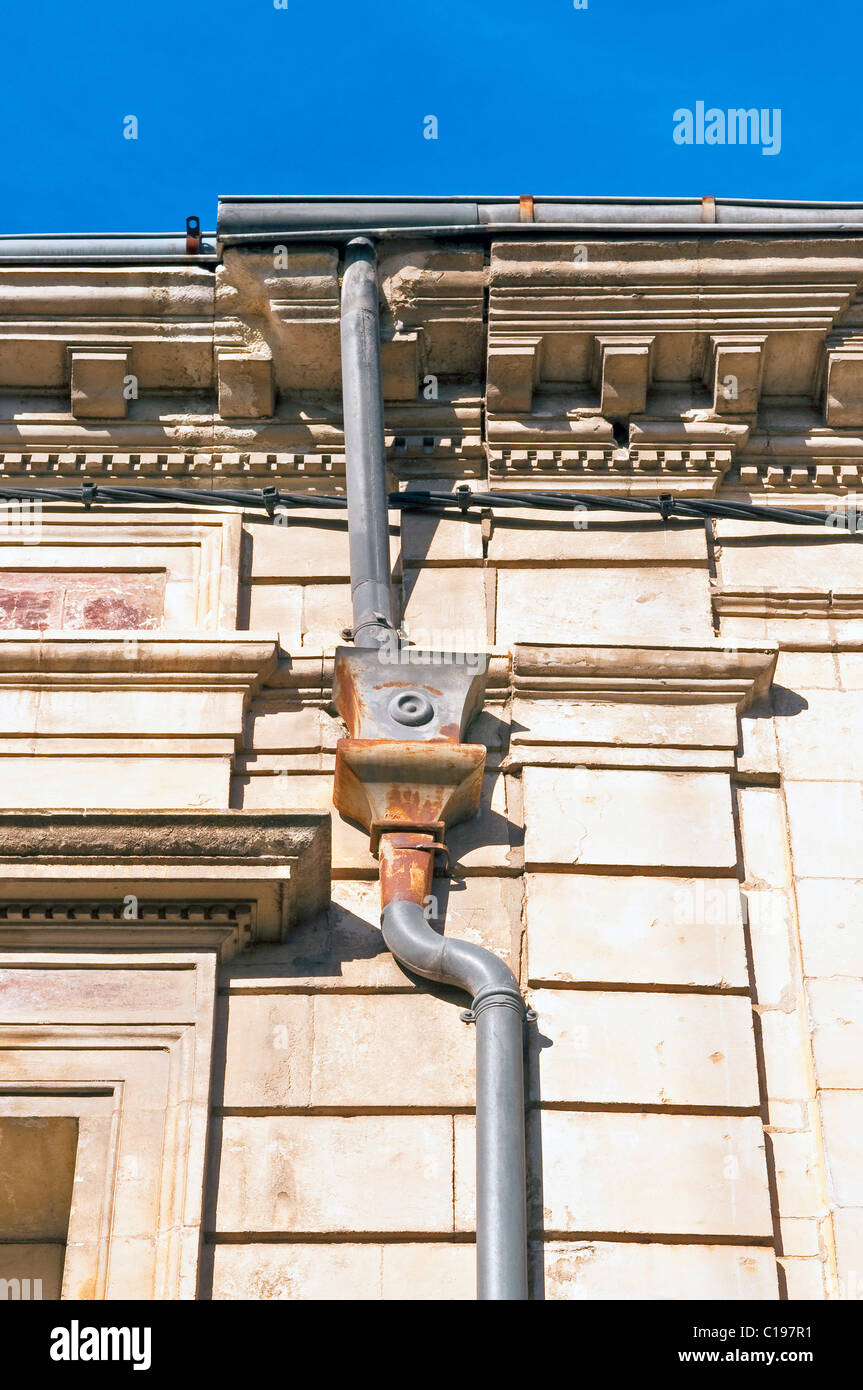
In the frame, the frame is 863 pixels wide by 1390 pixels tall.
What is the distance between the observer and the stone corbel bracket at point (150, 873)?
359 inches

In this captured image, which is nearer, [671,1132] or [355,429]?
[671,1132]

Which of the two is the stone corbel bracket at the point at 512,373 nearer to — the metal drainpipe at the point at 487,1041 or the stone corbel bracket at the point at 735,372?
the stone corbel bracket at the point at 735,372

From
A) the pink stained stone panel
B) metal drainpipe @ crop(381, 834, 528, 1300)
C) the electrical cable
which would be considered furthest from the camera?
the electrical cable

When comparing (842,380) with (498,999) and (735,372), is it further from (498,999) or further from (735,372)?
(498,999)

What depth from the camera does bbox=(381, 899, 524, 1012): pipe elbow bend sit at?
8859 mm

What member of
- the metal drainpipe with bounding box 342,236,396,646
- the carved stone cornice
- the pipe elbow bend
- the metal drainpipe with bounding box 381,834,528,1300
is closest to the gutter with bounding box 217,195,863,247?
the metal drainpipe with bounding box 342,236,396,646

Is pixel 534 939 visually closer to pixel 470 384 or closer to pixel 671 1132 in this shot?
pixel 671 1132

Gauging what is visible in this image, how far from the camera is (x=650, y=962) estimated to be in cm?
924

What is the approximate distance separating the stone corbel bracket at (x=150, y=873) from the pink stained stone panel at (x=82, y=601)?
6.90 feet

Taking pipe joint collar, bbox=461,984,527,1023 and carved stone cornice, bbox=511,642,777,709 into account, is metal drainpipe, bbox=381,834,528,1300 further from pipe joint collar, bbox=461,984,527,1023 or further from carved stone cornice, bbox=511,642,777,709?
carved stone cornice, bbox=511,642,777,709

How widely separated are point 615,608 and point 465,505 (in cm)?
106

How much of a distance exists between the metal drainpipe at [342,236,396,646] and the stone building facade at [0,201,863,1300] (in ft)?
0.71

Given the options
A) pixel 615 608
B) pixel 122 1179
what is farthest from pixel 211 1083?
pixel 615 608
